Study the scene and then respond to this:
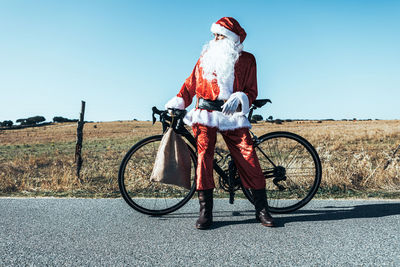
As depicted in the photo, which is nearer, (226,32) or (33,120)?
(226,32)

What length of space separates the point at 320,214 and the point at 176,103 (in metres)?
2.10

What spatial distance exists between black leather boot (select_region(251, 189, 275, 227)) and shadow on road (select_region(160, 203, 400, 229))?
0.12 metres

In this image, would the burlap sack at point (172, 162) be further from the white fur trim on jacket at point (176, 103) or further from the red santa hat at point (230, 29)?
the red santa hat at point (230, 29)

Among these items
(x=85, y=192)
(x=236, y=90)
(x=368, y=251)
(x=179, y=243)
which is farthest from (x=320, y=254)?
(x=85, y=192)

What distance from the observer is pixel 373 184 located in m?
5.30

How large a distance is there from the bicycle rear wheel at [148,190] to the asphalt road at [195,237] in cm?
15

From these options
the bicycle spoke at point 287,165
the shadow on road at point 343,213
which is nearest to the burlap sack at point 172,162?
the bicycle spoke at point 287,165

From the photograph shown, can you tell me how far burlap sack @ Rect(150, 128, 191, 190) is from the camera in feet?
12.0

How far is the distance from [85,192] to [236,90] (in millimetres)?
3080

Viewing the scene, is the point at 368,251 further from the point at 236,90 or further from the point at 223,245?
the point at 236,90

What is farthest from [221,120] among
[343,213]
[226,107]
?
[343,213]

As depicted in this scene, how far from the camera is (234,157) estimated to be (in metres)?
3.70

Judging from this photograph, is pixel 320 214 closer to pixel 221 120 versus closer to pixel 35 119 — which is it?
pixel 221 120

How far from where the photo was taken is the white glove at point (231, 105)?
3.49 m
